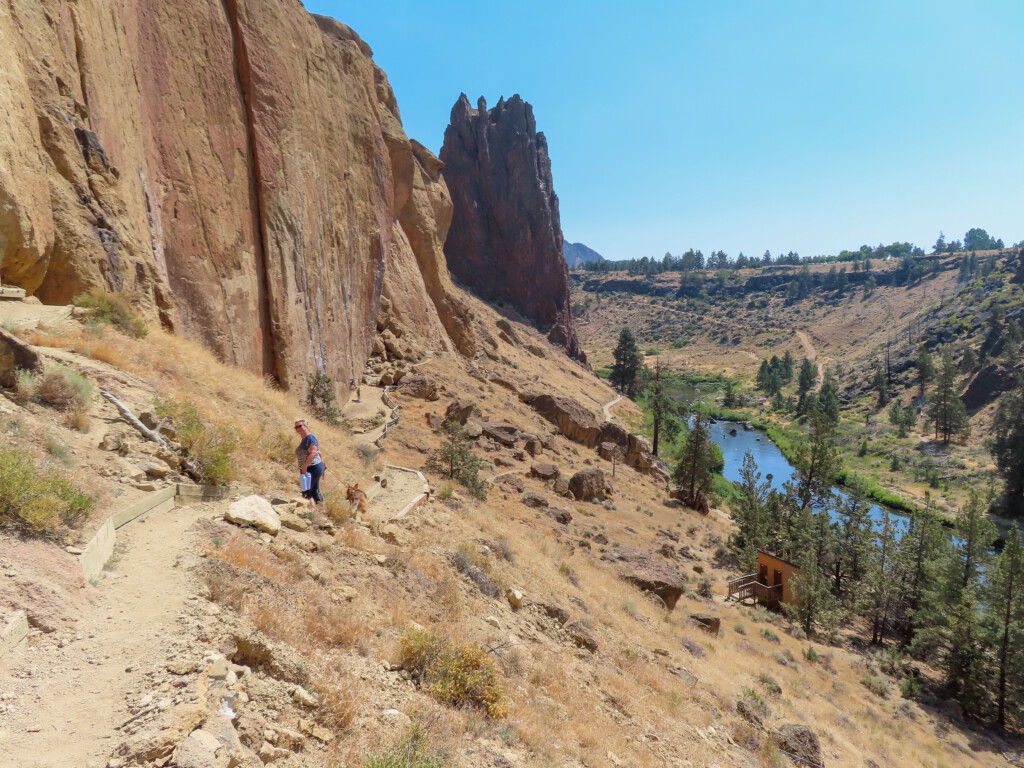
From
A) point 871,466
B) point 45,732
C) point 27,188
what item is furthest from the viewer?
point 871,466

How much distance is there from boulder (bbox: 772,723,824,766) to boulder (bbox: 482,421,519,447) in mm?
19416

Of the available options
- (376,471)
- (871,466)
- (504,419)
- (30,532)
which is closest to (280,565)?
(30,532)

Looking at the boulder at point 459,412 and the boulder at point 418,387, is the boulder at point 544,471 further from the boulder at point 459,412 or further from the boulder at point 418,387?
the boulder at point 418,387

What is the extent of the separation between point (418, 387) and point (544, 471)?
7962 millimetres

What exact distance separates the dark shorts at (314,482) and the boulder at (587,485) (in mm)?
18844

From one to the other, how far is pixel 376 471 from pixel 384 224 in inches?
694

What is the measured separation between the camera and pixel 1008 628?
1955cm

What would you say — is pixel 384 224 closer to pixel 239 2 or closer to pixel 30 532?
pixel 239 2

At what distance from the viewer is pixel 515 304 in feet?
258

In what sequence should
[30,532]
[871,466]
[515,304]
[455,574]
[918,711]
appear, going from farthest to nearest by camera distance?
1. [515,304]
2. [871,466]
3. [918,711]
4. [455,574]
5. [30,532]

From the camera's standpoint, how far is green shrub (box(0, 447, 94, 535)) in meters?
4.75

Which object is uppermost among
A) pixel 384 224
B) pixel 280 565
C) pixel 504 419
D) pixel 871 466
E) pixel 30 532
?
pixel 384 224

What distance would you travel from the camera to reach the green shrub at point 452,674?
588cm

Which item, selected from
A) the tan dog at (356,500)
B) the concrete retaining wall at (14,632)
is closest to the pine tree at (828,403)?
the tan dog at (356,500)
